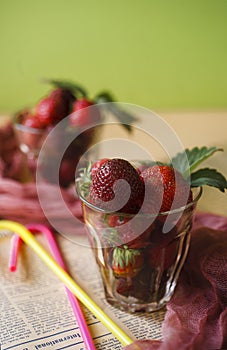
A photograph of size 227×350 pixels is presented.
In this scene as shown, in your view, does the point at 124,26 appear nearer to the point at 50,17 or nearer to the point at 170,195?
the point at 50,17

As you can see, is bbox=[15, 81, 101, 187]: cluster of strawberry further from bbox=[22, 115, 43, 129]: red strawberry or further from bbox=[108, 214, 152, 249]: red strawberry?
bbox=[108, 214, 152, 249]: red strawberry

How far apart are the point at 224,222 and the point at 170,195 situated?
22cm

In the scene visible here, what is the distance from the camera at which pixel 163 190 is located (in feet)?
1.83

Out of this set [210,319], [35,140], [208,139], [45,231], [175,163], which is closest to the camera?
[210,319]

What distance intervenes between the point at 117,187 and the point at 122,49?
80 cm

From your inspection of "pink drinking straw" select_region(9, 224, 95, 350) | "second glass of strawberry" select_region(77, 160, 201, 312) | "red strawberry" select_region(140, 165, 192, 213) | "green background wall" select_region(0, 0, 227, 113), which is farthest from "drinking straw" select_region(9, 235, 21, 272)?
"green background wall" select_region(0, 0, 227, 113)

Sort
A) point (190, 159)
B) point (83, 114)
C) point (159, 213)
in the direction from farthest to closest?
point (83, 114) < point (190, 159) < point (159, 213)

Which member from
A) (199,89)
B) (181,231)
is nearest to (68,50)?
(199,89)

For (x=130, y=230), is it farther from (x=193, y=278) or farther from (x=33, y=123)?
(x=33, y=123)

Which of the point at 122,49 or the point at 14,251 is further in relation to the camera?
the point at 122,49

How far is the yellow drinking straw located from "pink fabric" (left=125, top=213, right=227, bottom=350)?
5cm

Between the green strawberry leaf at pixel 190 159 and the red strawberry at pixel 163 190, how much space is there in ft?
0.19

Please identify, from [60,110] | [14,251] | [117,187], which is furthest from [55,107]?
[117,187]

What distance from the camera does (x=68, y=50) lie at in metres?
1.29
